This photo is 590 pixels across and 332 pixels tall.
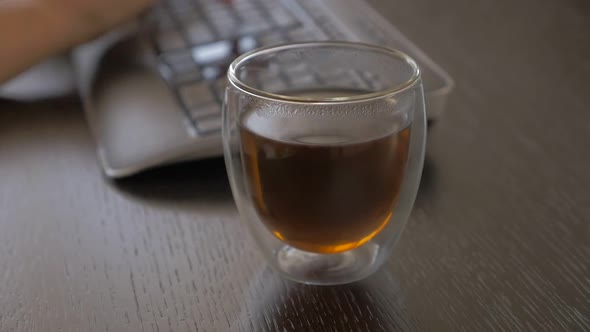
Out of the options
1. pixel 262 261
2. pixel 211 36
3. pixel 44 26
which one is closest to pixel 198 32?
pixel 211 36

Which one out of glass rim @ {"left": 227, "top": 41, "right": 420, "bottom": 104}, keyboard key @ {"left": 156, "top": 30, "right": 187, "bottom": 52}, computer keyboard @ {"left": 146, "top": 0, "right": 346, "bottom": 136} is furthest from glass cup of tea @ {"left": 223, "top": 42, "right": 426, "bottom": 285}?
keyboard key @ {"left": 156, "top": 30, "right": 187, "bottom": 52}

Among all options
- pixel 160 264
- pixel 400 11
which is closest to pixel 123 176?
pixel 160 264

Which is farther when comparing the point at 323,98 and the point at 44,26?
the point at 44,26

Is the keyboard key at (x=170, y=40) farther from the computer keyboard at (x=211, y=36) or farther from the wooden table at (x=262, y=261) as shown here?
the wooden table at (x=262, y=261)

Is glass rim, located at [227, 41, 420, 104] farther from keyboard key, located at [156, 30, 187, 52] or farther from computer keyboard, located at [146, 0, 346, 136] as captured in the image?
keyboard key, located at [156, 30, 187, 52]

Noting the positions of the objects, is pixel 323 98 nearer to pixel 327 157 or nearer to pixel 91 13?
pixel 327 157
